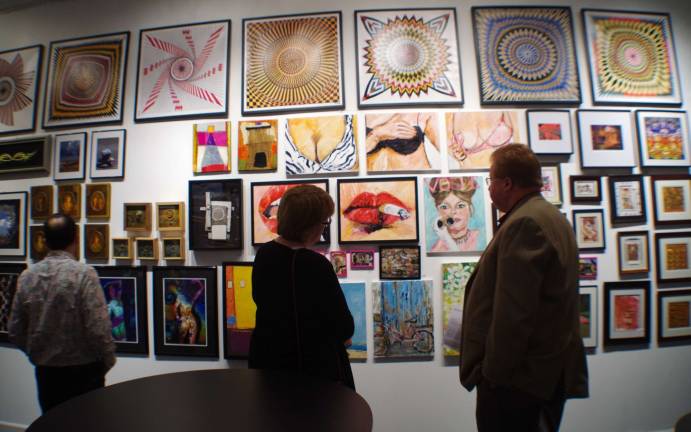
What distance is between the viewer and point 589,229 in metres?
2.02

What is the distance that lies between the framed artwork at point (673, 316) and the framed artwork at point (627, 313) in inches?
4.2

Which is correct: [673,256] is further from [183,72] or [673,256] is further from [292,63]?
[183,72]

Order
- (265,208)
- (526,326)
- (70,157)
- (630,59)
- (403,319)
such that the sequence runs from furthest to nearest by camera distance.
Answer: (70,157) → (630,59) → (265,208) → (403,319) → (526,326)

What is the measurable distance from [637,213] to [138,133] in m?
3.73

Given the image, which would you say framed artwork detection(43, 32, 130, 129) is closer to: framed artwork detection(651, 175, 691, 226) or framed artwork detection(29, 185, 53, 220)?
framed artwork detection(29, 185, 53, 220)

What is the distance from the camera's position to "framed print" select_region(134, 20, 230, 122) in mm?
2139

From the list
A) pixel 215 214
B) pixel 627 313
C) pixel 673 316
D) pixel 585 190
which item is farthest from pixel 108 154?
pixel 673 316

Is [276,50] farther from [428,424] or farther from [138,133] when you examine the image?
[428,424]

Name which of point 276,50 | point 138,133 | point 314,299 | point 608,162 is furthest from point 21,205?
point 608,162

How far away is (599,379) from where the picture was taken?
1.97 meters

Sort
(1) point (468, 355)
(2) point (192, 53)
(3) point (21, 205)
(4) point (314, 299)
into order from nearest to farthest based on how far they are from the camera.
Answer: (4) point (314, 299) < (1) point (468, 355) < (2) point (192, 53) < (3) point (21, 205)

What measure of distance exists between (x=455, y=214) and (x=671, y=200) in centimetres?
161

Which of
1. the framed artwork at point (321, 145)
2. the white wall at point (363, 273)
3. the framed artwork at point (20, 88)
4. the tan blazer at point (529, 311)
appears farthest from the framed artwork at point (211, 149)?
the tan blazer at point (529, 311)

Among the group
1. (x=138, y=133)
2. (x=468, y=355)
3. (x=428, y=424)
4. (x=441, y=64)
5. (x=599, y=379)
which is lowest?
(x=428, y=424)
